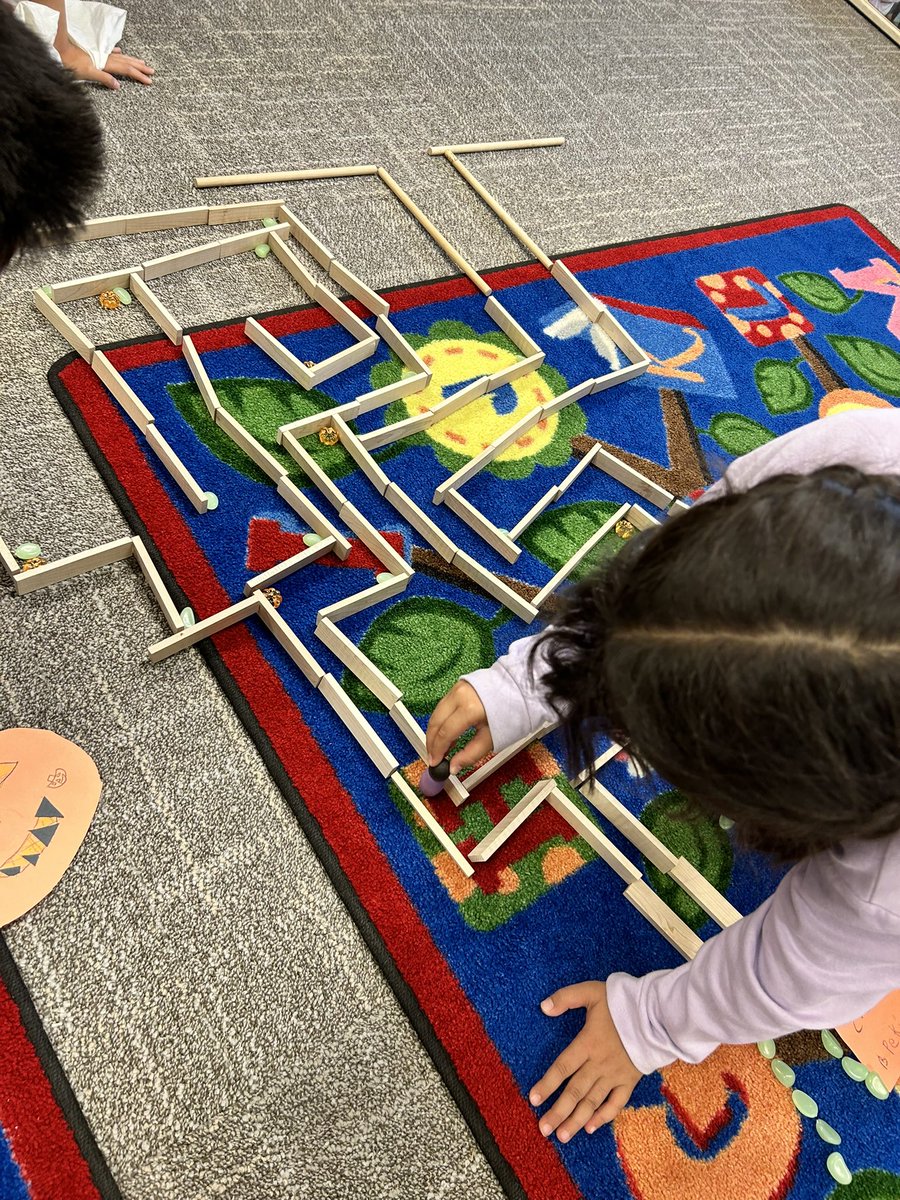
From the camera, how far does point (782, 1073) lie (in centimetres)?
83

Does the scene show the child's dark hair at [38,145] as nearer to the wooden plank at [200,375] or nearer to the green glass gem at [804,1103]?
the wooden plank at [200,375]

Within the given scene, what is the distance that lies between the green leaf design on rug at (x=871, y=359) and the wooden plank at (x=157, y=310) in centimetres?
115

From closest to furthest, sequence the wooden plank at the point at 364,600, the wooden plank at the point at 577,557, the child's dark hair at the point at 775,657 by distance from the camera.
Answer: the child's dark hair at the point at 775,657, the wooden plank at the point at 364,600, the wooden plank at the point at 577,557

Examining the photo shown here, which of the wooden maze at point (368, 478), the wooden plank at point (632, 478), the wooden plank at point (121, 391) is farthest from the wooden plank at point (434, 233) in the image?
the wooden plank at point (121, 391)

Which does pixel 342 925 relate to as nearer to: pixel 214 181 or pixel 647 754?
pixel 647 754

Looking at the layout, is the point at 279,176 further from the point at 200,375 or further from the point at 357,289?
the point at 200,375

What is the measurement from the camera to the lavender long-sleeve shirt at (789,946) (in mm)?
615

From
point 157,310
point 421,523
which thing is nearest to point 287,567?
point 421,523

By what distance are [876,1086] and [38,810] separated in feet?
2.75

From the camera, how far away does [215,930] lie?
0.77m

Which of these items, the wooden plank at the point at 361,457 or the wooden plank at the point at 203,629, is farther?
the wooden plank at the point at 361,457

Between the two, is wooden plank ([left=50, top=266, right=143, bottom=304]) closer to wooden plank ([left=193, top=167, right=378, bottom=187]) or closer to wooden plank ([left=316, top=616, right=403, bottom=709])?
wooden plank ([left=193, top=167, right=378, bottom=187])

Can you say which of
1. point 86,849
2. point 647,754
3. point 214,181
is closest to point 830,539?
point 647,754

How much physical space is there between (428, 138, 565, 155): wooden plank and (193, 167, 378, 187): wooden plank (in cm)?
17
